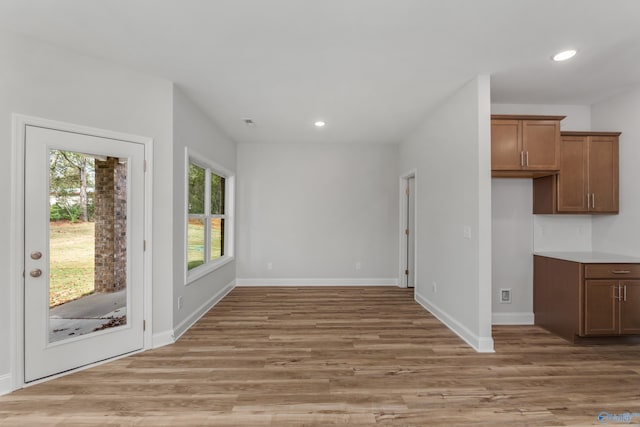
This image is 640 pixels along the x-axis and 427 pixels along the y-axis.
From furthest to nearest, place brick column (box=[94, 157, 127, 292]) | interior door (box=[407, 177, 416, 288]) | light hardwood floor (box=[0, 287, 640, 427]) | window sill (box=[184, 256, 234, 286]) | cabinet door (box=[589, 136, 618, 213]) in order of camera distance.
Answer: interior door (box=[407, 177, 416, 288]) → window sill (box=[184, 256, 234, 286]) → cabinet door (box=[589, 136, 618, 213]) → brick column (box=[94, 157, 127, 292]) → light hardwood floor (box=[0, 287, 640, 427])

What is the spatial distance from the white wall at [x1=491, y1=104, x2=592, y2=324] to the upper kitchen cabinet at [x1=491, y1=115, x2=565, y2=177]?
1.54 feet

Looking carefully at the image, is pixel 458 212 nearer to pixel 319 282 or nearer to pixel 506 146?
pixel 506 146

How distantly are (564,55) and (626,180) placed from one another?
1781 mm

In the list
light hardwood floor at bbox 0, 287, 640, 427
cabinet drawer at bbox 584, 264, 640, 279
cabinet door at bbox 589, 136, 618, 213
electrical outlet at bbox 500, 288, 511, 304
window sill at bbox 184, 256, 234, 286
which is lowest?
light hardwood floor at bbox 0, 287, 640, 427

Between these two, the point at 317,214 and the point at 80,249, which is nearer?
the point at 80,249

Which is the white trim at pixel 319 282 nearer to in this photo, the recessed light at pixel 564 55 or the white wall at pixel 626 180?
the white wall at pixel 626 180

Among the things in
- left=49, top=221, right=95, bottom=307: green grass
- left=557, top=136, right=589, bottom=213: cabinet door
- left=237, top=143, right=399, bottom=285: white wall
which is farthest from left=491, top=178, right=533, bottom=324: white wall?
left=49, top=221, right=95, bottom=307: green grass

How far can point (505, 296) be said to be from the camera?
3.58 m

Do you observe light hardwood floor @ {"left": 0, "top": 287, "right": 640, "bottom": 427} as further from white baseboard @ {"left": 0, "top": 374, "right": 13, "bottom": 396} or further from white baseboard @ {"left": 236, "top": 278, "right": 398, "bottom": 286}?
white baseboard @ {"left": 236, "top": 278, "right": 398, "bottom": 286}

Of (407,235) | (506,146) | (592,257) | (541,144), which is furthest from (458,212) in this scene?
(407,235)

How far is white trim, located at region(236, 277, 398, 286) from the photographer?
5520 mm

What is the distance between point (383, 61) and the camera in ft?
8.61

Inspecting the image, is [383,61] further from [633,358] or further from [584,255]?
[633,358]

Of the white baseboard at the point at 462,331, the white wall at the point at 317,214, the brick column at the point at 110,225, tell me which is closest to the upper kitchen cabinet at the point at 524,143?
the white baseboard at the point at 462,331
